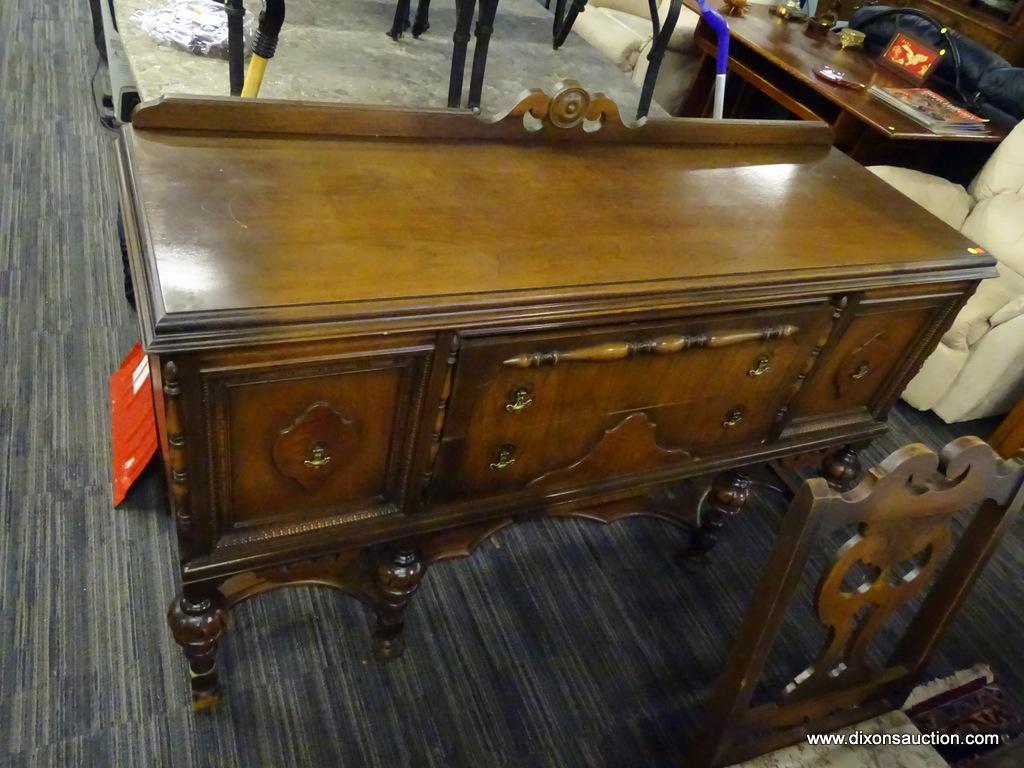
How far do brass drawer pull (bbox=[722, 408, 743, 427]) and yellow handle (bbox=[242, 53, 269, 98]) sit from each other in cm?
86

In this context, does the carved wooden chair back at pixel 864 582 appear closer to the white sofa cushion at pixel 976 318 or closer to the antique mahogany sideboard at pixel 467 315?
the antique mahogany sideboard at pixel 467 315

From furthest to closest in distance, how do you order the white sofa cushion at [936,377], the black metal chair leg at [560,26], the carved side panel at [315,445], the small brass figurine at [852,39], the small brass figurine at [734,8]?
the small brass figurine at [734,8] → the small brass figurine at [852,39] → the white sofa cushion at [936,377] → the black metal chair leg at [560,26] → the carved side panel at [315,445]

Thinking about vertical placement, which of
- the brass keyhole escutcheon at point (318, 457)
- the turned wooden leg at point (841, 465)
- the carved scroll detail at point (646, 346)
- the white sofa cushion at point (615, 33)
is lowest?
the turned wooden leg at point (841, 465)

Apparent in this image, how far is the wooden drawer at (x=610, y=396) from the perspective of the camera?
935 mm

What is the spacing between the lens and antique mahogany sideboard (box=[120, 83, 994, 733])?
31.9 inches

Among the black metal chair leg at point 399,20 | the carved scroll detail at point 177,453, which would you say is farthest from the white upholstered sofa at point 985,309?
the carved scroll detail at point 177,453

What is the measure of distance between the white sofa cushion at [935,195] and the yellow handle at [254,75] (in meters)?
1.81

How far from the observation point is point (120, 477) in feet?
4.87

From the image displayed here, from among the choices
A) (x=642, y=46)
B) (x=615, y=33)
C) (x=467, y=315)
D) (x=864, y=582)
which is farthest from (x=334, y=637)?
(x=615, y=33)

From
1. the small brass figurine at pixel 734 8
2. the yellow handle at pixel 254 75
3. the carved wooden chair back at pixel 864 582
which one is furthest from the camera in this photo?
the small brass figurine at pixel 734 8

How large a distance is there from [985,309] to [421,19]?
1562 mm

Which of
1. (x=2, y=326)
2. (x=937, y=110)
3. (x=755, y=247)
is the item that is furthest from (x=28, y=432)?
(x=937, y=110)

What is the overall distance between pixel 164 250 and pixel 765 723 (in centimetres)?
83
